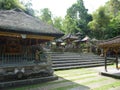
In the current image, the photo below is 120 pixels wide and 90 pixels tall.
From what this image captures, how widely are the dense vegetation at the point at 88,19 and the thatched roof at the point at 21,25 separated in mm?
16627

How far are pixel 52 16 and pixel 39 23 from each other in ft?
152

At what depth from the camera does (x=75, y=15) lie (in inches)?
2154

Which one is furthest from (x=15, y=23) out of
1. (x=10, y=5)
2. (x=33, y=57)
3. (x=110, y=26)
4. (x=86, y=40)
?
(x=110, y=26)

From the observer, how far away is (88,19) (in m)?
46.3

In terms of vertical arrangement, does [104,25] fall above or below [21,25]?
above

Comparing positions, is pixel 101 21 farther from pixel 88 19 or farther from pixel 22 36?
pixel 22 36

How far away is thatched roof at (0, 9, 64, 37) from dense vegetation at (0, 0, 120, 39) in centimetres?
1663

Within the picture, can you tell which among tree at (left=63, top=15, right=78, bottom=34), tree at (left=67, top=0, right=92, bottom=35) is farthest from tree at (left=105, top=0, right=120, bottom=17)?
tree at (left=63, top=15, right=78, bottom=34)

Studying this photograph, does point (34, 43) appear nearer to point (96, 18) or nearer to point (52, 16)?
point (96, 18)

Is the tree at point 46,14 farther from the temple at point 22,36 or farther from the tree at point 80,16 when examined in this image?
the temple at point 22,36

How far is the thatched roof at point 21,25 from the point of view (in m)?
9.59

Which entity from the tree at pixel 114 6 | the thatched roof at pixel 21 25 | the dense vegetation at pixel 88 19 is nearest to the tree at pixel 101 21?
the dense vegetation at pixel 88 19

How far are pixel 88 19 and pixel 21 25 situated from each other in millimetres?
37617

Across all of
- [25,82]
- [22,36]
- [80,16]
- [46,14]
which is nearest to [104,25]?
[80,16]
